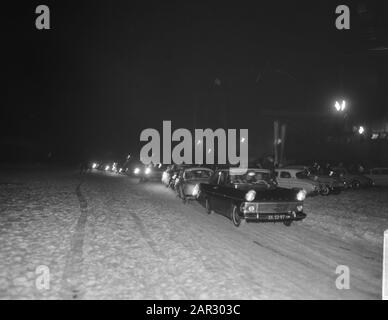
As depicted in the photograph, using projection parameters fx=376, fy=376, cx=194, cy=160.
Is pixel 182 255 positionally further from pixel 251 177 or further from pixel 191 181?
pixel 191 181

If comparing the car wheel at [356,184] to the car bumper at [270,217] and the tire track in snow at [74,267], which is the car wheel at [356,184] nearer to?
the car bumper at [270,217]

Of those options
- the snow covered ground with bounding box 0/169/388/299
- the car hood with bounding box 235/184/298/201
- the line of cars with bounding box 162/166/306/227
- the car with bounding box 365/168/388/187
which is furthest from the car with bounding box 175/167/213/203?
the car with bounding box 365/168/388/187

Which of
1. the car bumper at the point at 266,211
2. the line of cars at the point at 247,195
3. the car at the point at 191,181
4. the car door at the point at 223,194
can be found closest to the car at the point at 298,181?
the car at the point at 191,181

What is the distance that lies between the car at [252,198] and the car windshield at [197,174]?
409 cm

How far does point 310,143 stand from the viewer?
166 ft

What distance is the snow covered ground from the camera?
5.22 meters

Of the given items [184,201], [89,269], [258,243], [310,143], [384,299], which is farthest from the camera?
[310,143]

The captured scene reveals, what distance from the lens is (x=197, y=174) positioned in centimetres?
1669

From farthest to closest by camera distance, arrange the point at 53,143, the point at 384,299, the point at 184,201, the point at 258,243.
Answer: the point at 53,143 → the point at 184,201 → the point at 258,243 → the point at 384,299

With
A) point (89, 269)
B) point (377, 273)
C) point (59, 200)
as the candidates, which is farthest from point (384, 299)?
point (59, 200)

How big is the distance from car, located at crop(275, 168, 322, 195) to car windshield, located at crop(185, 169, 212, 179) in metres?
4.07

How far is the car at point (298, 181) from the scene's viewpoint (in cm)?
1773

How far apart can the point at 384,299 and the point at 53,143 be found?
124301 mm
